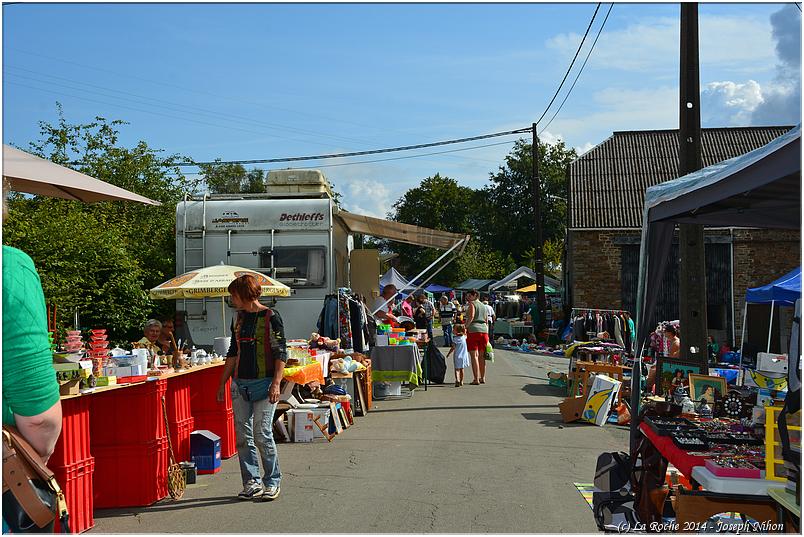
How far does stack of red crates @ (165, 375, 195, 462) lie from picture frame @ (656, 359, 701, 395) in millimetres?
4480

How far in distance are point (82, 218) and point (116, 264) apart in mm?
1664

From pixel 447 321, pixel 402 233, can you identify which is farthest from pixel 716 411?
pixel 447 321

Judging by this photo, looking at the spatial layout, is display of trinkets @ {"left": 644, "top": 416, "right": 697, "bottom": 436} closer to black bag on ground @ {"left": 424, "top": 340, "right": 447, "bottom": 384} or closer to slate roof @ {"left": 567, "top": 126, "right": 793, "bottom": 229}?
black bag on ground @ {"left": 424, "top": 340, "right": 447, "bottom": 384}

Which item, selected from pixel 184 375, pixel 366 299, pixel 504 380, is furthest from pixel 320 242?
pixel 184 375

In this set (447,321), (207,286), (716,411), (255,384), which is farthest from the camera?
(447,321)

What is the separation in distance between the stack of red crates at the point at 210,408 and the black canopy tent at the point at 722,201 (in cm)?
429

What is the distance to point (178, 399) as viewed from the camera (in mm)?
8172

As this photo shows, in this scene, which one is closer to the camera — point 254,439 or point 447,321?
point 254,439

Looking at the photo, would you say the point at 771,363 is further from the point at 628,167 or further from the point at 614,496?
the point at 628,167

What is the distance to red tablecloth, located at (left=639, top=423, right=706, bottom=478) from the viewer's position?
16.1 ft

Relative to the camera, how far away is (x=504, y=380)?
1789 cm

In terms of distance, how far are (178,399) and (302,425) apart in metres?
2.44

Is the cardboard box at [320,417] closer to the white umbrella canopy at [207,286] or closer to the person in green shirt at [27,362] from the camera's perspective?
the white umbrella canopy at [207,286]

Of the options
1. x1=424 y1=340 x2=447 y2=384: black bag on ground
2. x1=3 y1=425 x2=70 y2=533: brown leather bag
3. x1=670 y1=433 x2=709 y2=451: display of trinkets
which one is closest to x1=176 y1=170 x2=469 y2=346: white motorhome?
x1=424 y1=340 x2=447 y2=384: black bag on ground
